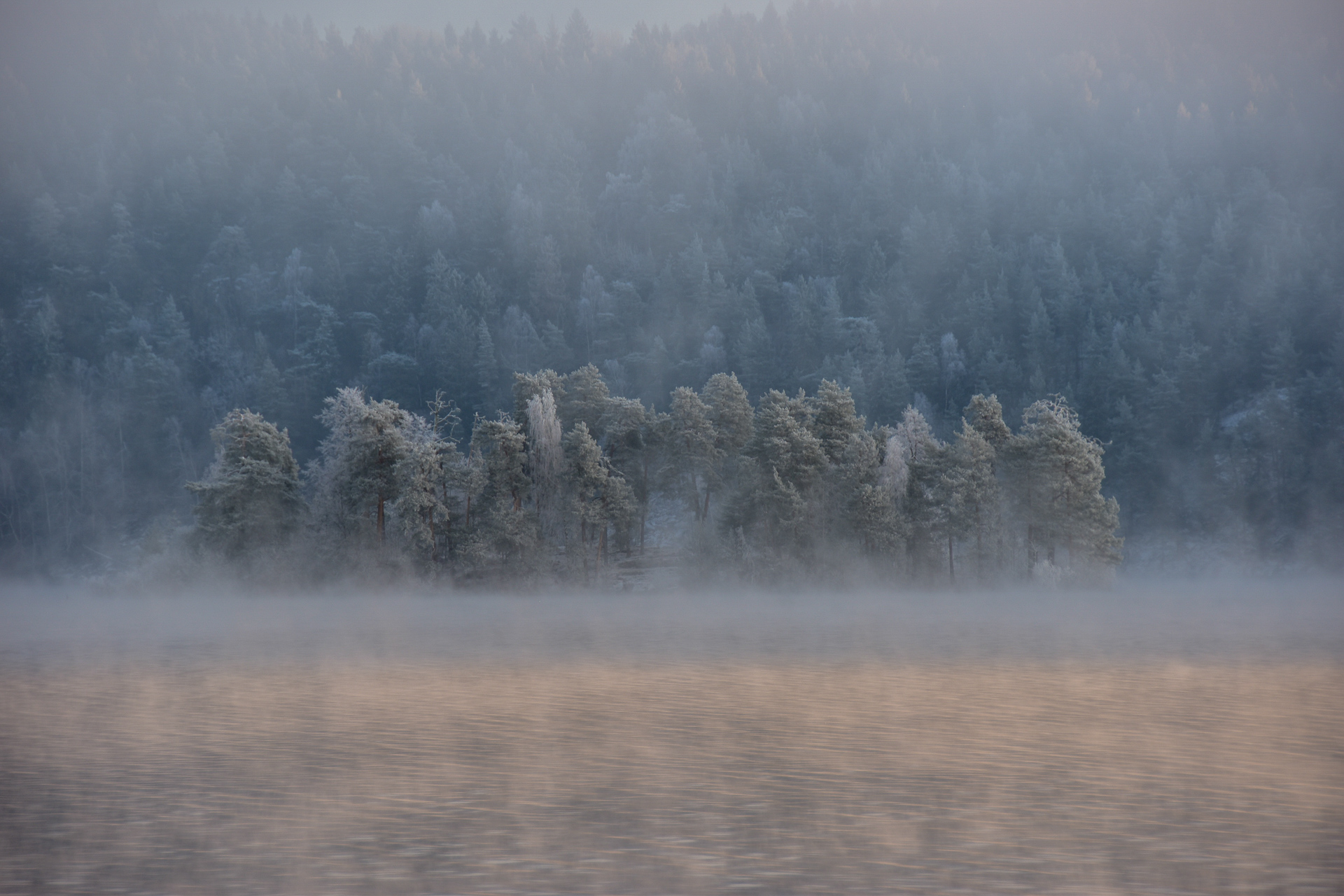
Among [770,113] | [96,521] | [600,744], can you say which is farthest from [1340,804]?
[770,113]

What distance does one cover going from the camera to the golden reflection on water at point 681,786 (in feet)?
27.3

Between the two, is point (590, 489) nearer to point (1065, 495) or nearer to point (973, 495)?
point (973, 495)

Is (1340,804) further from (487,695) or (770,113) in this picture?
(770,113)

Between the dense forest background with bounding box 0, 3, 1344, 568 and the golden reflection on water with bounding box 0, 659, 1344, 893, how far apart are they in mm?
71654

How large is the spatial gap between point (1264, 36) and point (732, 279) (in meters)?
103

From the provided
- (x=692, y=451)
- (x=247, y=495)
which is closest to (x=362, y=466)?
(x=247, y=495)

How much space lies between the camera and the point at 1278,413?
80.9 m

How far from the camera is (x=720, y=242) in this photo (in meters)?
126

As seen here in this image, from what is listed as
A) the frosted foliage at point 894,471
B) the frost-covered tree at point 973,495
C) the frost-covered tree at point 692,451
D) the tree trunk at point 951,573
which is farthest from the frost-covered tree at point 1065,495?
the frost-covered tree at point 692,451

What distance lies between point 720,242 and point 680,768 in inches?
4622

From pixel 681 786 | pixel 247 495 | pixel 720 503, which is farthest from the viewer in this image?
pixel 720 503

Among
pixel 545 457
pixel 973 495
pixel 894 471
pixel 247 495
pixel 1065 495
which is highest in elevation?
pixel 545 457

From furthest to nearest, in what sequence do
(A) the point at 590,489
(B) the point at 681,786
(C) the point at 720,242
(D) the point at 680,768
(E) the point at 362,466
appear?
(C) the point at 720,242
(A) the point at 590,489
(E) the point at 362,466
(D) the point at 680,768
(B) the point at 681,786

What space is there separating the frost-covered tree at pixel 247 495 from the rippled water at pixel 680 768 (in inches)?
1070
